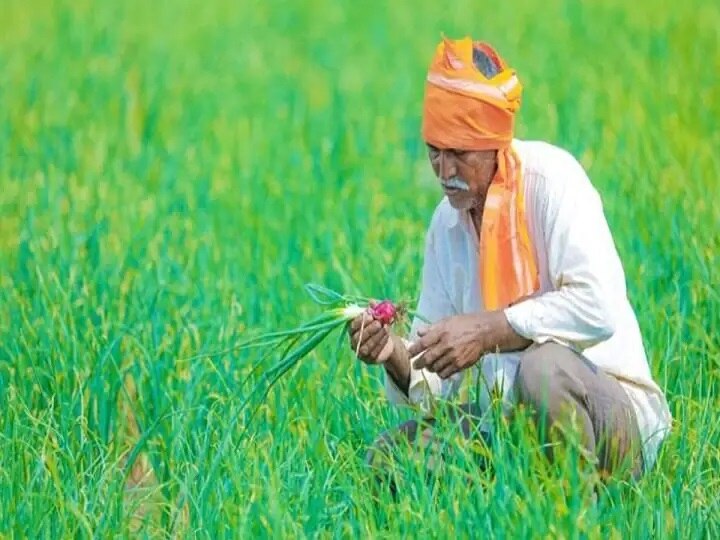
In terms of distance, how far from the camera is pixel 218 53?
8453 millimetres

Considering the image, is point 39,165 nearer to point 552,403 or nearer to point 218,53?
point 218,53

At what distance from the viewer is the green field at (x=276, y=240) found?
3676 mm

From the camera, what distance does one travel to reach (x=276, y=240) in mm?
5574

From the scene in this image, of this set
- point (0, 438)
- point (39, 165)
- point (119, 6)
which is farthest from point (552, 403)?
point (119, 6)

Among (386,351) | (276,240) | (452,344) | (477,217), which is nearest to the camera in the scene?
(452,344)

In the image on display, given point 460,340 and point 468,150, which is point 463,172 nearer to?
point 468,150

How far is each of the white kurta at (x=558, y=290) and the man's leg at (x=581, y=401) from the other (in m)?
0.05

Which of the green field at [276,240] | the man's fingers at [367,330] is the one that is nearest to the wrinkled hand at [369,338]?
the man's fingers at [367,330]

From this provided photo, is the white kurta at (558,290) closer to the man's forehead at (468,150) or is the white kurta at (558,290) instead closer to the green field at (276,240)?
the man's forehead at (468,150)

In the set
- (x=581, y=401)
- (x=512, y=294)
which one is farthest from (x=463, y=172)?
(x=581, y=401)

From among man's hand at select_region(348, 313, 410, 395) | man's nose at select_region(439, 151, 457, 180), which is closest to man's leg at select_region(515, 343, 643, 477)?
man's hand at select_region(348, 313, 410, 395)

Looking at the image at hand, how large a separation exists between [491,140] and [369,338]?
1.54 feet

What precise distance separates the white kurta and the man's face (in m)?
0.07

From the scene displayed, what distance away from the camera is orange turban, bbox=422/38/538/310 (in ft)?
12.3
